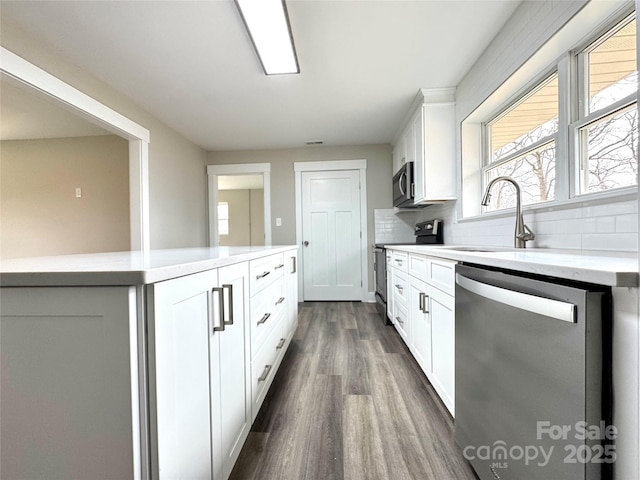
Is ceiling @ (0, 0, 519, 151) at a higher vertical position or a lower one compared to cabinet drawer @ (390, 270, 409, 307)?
higher

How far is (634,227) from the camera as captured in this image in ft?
3.49

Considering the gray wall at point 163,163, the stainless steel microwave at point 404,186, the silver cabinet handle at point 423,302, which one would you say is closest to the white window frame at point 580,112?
the silver cabinet handle at point 423,302

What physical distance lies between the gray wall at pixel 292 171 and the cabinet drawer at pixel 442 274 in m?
2.67

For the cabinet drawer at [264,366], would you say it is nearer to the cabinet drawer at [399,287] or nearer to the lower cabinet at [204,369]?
the lower cabinet at [204,369]

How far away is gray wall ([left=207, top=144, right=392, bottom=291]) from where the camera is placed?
4281mm

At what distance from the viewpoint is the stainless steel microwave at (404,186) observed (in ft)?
10.3

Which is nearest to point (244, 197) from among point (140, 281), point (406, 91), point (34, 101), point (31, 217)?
point (31, 217)

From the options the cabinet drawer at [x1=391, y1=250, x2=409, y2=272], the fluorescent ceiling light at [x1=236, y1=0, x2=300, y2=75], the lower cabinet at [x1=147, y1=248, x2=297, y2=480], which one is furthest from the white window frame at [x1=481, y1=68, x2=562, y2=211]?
the lower cabinet at [x1=147, y1=248, x2=297, y2=480]

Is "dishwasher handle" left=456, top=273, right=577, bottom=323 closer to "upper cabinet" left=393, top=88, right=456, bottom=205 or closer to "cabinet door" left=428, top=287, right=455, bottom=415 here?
"cabinet door" left=428, top=287, right=455, bottom=415

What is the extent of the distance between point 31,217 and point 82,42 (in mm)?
3059

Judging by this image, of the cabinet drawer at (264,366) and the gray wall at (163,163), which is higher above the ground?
the gray wall at (163,163)

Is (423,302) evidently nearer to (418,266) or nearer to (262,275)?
(418,266)

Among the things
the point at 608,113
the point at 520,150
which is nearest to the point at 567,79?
→ the point at 608,113

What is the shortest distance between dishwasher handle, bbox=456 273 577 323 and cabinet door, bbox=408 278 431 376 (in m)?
0.77
